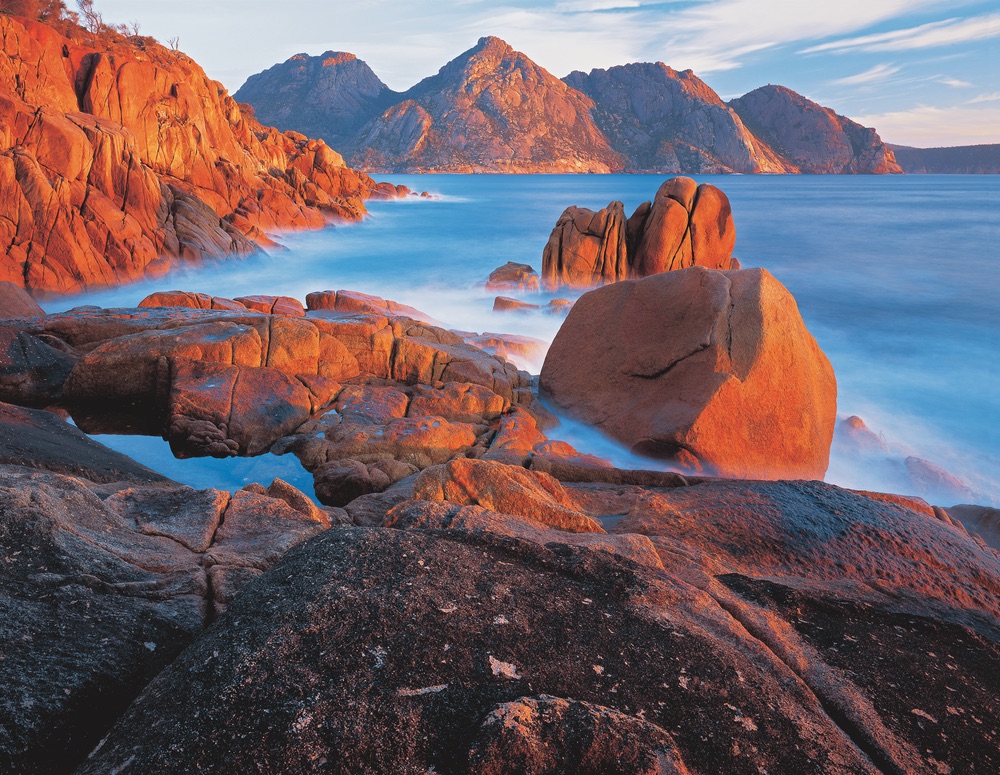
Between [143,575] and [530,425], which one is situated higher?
[143,575]

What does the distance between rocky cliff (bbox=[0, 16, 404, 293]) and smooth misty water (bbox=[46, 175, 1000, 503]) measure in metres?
1.32

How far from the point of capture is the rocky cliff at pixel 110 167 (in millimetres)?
17781

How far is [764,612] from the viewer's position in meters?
3.05

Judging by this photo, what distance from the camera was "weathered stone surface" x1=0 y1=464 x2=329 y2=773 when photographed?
2.05 metres

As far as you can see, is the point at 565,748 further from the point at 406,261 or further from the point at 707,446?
the point at 406,261

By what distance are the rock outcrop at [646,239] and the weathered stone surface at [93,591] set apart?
16.3 metres

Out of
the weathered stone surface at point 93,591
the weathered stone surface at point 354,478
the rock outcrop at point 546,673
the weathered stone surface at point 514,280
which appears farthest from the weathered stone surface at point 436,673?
the weathered stone surface at point 514,280

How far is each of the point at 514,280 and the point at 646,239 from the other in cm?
549

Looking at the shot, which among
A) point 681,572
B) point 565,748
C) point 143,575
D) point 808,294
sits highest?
point 565,748

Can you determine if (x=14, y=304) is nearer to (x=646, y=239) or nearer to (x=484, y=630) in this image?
(x=484, y=630)

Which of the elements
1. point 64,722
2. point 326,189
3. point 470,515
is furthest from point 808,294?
point 326,189

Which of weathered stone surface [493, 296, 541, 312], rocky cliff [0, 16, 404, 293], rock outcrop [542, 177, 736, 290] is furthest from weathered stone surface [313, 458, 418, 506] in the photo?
rocky cliff [0, 16, 404, 293]

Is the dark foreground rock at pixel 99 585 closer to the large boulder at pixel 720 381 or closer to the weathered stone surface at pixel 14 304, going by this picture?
the large boulder at pixel 720 381

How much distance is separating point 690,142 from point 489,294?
658ft
